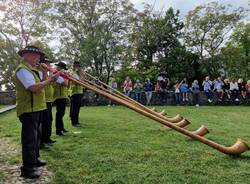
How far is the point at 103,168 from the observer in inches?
231

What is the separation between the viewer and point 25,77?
5.43 metres

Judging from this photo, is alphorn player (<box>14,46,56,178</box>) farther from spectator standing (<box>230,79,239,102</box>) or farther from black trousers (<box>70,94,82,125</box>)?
spectator standing (<box>230,79,239,102</box>)

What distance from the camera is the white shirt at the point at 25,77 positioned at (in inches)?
213

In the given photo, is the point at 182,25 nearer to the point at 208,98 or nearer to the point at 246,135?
the point at 208,98

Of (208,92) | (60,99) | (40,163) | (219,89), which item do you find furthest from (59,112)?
(219,89)

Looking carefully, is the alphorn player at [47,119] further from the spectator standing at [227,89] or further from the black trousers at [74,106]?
the spectator standing at [227,89]

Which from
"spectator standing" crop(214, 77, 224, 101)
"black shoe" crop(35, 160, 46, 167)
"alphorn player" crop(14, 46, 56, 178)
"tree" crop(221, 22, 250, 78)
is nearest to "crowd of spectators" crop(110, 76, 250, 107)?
"spectator standing" crop(214, 77, 224, 101)

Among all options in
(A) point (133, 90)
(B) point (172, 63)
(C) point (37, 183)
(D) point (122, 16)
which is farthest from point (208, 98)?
(C) point (37, 183)

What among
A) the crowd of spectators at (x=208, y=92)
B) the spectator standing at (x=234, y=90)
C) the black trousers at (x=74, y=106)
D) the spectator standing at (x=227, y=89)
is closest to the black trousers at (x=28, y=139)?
the black trousers at (x=74, y=106)

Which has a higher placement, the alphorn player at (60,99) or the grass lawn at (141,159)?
the alphorn player at (60,99)

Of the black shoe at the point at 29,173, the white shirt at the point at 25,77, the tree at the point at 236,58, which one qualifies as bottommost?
the black shoe at the point at 29,173

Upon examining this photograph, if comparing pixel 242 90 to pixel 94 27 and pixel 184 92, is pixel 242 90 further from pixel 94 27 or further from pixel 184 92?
pixel 94 27

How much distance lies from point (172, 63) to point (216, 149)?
28.1 m

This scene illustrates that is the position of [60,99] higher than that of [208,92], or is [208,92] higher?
[208,92]
